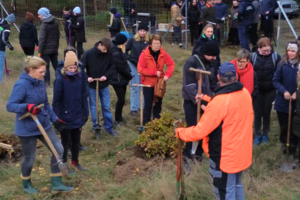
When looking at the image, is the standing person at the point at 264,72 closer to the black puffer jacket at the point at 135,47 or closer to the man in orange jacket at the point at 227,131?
the black puffer jacket at the point at 135,47

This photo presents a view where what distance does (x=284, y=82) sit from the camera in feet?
19.0

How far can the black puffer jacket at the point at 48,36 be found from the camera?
946cm

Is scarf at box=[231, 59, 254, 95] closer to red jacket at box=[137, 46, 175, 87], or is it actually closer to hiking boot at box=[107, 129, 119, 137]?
red jacket at box=[137, 46, 175, 87]

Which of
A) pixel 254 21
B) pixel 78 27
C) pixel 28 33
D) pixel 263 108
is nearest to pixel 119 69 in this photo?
pixel 263 108

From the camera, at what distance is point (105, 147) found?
6.66 m

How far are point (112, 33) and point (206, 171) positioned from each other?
28.9 ft

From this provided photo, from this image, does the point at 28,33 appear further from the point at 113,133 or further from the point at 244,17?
the point at 244,17

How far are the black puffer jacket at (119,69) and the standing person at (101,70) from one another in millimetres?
218

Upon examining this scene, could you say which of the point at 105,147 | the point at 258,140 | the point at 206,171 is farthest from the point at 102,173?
the point at 258,140

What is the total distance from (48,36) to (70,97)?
461 cm

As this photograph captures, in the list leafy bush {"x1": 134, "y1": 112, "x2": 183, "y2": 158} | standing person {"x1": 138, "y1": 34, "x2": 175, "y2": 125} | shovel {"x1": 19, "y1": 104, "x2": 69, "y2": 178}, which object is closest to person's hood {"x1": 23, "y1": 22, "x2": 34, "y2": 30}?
standing person {"x1": 138, "y1": 34, "x2": 175, "y2": 125}

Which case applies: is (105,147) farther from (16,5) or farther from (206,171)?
(16,5)

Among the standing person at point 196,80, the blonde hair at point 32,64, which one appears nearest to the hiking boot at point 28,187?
the blonde hair at point 32,64

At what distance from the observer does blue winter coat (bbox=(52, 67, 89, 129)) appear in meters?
5.25
